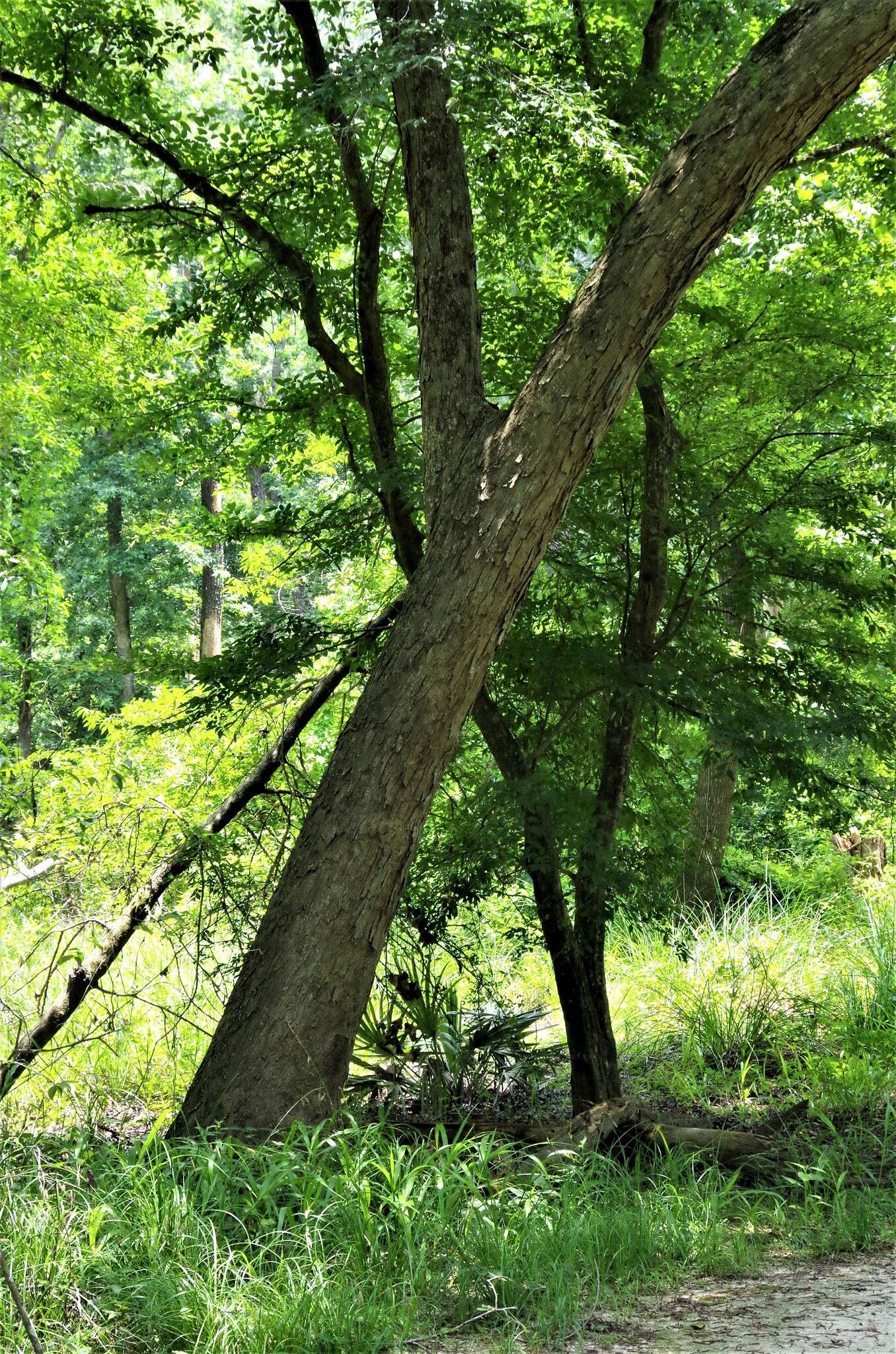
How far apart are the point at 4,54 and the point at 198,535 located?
304 centimetres

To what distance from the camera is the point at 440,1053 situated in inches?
220

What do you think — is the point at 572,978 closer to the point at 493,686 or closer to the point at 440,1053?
the point at 440,1053

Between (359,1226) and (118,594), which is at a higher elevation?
(118,594)

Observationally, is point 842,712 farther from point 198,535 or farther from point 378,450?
point 198,535

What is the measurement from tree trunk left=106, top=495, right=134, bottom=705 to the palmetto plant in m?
15.1

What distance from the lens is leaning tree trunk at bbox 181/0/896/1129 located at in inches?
148

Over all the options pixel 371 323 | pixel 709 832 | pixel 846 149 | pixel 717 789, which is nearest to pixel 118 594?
pixel 717 789

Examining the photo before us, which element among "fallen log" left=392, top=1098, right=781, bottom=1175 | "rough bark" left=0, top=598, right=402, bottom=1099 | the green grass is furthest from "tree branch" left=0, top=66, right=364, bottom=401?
"fallen log" left=392, top=1098, right=781, bottom=1175

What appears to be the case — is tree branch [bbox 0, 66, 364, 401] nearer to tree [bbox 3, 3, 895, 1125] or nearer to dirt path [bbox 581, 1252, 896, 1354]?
tree [bbox 3, 3, 895, 1125]

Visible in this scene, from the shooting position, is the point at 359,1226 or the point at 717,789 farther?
the point at 717,789

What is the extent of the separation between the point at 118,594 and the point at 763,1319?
20356 mm

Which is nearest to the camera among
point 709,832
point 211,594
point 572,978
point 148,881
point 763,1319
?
point 763,1319

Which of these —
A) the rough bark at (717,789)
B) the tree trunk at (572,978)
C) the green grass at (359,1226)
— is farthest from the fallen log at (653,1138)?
the rough bark at (717,789)

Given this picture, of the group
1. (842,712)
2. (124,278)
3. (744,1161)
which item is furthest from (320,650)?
(124,278)
